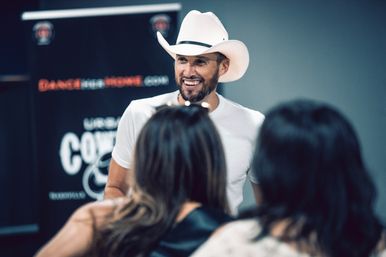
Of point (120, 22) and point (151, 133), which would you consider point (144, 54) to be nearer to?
point (120, 22)

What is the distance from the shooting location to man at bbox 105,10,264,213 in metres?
2.66

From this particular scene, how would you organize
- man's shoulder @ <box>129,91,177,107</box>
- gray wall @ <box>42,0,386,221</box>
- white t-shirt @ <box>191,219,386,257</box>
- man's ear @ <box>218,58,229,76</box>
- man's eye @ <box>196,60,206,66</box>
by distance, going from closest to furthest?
white t-shirt @ <box>191,219,386,257</box>, man's shoulder @ <box>129,91,177,107</box>, man's eye @ <box>196,60,206,66</box>, man's ear @ <box>218,58,229,76</box>, gray wall @ <box>42,0,386,221</box>

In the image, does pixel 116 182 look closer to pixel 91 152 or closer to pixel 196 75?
pixel 196 75

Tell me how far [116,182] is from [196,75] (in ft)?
1.83

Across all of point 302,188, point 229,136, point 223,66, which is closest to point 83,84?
point 223,66

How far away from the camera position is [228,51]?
2.89m

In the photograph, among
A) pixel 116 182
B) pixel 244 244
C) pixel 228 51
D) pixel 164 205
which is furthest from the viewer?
pixel 228 51

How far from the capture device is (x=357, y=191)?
138 cm

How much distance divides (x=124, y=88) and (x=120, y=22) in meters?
0.40

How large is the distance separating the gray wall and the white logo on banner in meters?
1.03

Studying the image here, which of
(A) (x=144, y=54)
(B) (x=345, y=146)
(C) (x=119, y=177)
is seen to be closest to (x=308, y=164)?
(B) (x=345, y=146)

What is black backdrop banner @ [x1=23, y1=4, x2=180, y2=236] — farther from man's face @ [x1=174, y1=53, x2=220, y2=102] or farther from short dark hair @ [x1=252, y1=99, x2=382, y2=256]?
short dark hair @ [x1=252, y1=99, x2=382, y2=256]

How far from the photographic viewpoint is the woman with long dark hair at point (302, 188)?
131 cm

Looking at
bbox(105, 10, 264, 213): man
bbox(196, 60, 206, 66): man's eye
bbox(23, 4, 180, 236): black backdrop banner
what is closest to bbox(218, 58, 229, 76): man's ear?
bbox(105, 10, 264, 213): man
